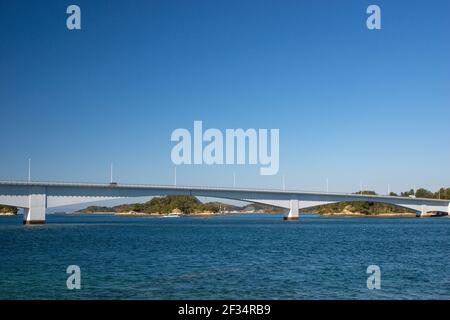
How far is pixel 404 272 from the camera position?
3111cm

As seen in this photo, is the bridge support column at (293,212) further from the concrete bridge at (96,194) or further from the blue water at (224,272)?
the blue water at (224,272)

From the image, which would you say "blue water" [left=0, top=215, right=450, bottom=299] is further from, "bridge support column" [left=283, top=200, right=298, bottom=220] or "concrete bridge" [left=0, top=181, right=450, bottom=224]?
"bridge support column" [left=283, top=200, right=298, bottom=220]

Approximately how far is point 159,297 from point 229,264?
12.9 m

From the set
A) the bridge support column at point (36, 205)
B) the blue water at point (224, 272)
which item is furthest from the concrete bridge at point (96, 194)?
the blue water at point (224, 272)

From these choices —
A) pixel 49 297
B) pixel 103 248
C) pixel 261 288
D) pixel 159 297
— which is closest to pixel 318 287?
pixel 261 288

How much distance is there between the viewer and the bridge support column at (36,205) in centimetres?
9019

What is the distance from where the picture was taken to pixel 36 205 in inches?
3593

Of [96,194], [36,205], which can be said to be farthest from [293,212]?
[36,205]

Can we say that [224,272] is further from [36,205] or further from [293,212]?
[293,212]
